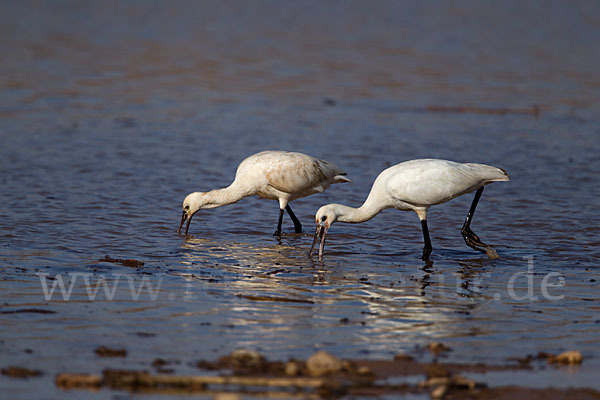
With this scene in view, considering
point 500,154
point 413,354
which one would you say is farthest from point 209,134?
point 413,354

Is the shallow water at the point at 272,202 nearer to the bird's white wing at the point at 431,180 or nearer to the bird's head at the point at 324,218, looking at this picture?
the bird's head at the point at 324,218

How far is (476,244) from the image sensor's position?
30.9 feet

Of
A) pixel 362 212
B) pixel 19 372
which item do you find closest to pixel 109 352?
pixel 19 372

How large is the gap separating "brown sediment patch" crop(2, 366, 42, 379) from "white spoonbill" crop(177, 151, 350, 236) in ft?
16.4

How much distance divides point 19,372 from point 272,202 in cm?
695

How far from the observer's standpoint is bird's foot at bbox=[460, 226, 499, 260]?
9.27 meters

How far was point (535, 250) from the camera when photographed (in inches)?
377

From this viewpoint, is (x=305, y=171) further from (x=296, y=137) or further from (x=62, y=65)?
(x=62, y=65)

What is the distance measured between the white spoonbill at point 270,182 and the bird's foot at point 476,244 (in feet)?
6.80

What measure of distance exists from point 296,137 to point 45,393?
36.1 ft

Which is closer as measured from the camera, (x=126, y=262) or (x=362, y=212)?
(x=126, y=262)

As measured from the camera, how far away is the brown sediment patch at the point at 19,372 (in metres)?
5.35

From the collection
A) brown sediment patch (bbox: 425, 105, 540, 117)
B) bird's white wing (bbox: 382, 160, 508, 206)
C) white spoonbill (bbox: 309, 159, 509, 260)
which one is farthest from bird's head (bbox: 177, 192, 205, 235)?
brown sediment patch (bbox: 425, 105, 540, 117)

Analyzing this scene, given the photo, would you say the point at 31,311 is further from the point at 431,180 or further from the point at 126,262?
the point at 431,180
